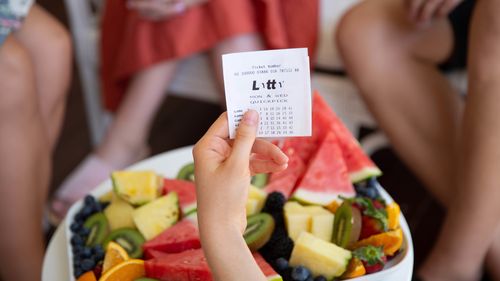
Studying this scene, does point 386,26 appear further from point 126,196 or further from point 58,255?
point 58,255

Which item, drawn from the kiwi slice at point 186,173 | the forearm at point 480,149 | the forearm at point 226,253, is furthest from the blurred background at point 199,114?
the forearm at point 226,253

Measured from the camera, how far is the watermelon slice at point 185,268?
2.72ft

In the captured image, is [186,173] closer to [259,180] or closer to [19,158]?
[259,180]

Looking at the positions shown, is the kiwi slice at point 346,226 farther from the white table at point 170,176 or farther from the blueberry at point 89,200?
the blueberry at point 89,200

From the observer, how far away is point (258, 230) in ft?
2.95

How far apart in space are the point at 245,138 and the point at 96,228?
0.39m

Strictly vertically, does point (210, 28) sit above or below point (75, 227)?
above

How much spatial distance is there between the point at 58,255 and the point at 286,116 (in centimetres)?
46

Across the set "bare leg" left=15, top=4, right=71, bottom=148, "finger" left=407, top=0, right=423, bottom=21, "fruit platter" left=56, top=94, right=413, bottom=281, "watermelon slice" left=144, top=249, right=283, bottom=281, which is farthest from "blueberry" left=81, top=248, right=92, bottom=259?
"finger" left=407, top=0, right=423, bottom=21

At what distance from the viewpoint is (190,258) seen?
0.86 metres

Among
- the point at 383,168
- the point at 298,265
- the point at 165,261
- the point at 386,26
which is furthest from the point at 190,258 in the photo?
the point at 383,168

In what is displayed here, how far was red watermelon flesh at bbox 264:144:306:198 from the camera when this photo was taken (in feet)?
3.33

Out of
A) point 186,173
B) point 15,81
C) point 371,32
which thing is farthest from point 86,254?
point 371,32

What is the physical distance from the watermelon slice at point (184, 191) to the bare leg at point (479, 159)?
1.64 feet
